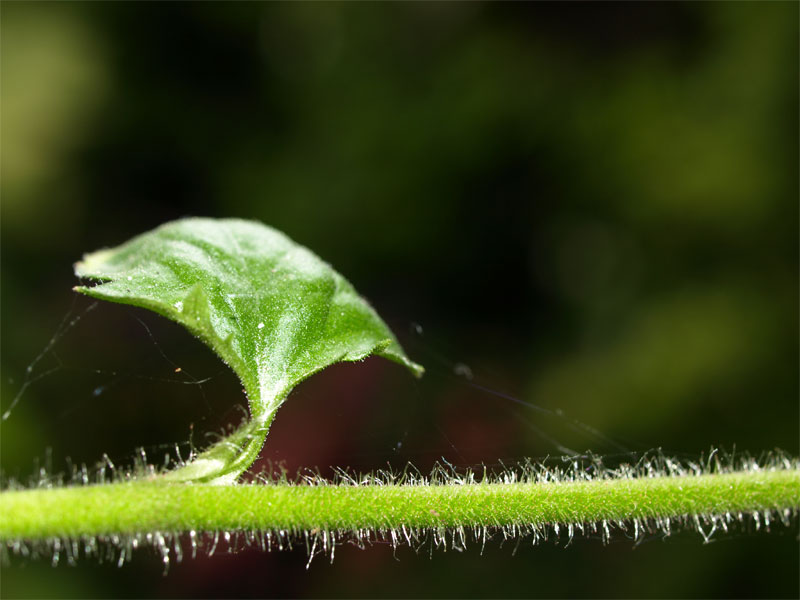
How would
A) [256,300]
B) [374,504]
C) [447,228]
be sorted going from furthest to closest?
[447,228] → [256,300] → [374,504]

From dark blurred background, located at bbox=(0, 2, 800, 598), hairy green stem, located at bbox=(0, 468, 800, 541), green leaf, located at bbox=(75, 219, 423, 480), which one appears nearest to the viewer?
hairy green stem, located at bbox=(0, 468, 800, 541)

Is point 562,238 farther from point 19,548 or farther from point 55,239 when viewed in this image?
point 19,548

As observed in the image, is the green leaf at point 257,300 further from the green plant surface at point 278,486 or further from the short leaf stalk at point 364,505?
the short leaf stalk at point 364,505

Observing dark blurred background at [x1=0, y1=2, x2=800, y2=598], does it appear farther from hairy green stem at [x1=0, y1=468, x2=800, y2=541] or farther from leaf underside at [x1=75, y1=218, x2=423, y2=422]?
hairy green stem at [x1=0, y1=468, x2=800, y2=541]

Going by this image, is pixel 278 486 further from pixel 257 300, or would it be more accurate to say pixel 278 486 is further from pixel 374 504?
pixel 257 300

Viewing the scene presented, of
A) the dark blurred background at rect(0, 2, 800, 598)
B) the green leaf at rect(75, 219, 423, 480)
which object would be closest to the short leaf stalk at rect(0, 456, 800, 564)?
the green leaf at rect(75, 219, 423, 480)

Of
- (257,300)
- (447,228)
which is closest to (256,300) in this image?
(257,300)

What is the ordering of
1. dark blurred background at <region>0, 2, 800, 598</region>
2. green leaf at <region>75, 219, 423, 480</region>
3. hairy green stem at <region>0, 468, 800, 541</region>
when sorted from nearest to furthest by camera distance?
hairy green stem at <region>0, 468, 800, 541</region>, green leaf at <region>75, 219, 423, 480</region>, dark blurred background at <region>0, 2, 800, 598</region>
